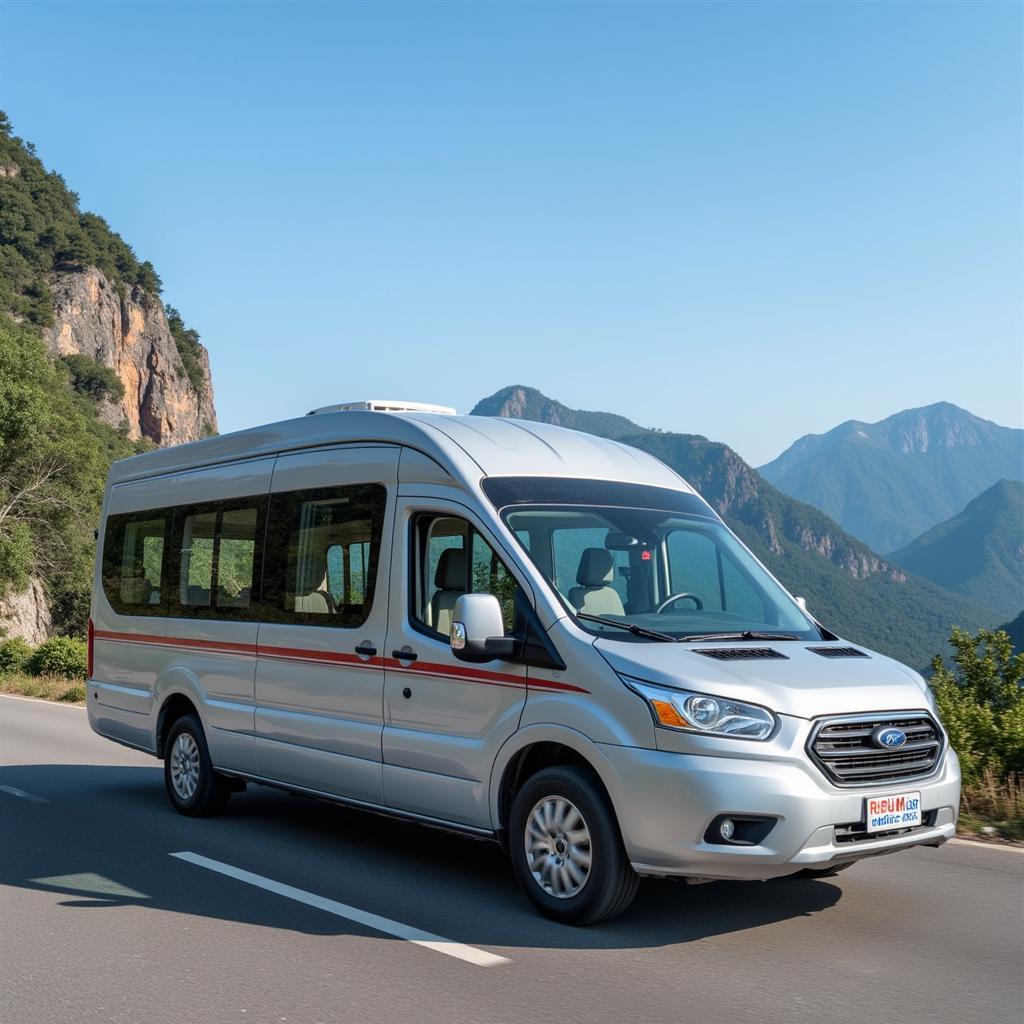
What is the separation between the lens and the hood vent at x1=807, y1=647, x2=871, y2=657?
6.01m

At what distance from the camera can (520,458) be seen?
6828mm

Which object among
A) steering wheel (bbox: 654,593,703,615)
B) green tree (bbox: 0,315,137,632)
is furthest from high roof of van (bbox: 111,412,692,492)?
green tree (bbox: 0,315,137,632)

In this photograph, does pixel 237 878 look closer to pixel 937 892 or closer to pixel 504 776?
pixel 504 776

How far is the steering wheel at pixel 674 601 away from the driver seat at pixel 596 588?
0.22 metres

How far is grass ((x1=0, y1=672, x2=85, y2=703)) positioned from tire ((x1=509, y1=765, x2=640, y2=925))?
52.5 feet

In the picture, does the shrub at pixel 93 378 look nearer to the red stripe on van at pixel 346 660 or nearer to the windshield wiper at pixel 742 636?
the red stripe on van at pixel 346 660

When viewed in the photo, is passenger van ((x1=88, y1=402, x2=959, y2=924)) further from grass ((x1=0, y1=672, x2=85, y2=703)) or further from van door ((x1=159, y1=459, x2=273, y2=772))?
grass ((x1=0, y1=672, x2=85, y2=703))

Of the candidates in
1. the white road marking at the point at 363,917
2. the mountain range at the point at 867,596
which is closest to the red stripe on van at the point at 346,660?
the white road marking at the point at 363,917

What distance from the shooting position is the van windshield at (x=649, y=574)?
6133 millimetres

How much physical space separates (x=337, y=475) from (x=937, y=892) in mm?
4213

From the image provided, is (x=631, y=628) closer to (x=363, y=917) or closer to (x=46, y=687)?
(x=363, y=917)

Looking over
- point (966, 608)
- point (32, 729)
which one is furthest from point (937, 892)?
point (966, 608)

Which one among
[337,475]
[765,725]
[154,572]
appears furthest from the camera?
[154,572]

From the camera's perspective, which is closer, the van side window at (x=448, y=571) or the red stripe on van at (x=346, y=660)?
the red stripe on van at (x=346, y=660)
